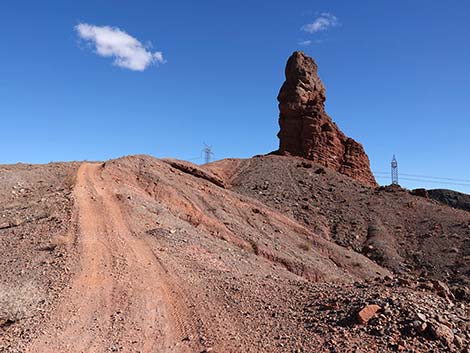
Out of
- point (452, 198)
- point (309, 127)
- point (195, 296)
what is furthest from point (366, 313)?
point (452, 198)

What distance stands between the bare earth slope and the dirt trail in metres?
0.02

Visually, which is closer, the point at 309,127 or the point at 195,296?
the point at 195,296

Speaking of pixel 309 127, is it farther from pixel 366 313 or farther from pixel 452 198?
pixel 366 313

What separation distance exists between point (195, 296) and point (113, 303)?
192 cm

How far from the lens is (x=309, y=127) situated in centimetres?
4891

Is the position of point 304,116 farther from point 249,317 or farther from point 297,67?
point 249,317

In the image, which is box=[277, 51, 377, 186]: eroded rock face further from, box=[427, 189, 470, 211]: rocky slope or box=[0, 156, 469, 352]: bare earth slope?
box=[0, 156, 469, 352]: bare earth slope

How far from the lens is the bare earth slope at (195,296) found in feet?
27.4

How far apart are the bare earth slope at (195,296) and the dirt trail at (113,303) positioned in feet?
0.08

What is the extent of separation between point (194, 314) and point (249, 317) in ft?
3.95

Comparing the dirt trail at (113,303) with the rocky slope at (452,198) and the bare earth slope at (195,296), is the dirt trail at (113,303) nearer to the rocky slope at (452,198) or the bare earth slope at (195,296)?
the bare earth slope at (195,296)

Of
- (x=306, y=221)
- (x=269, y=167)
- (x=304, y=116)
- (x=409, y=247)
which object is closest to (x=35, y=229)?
(x=306, y=221)

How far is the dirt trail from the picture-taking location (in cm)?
856

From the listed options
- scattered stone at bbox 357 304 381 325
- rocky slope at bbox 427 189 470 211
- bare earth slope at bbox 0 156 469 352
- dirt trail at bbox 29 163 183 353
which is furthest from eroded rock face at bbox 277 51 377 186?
scattered stone at bbox 357 304 381 325
